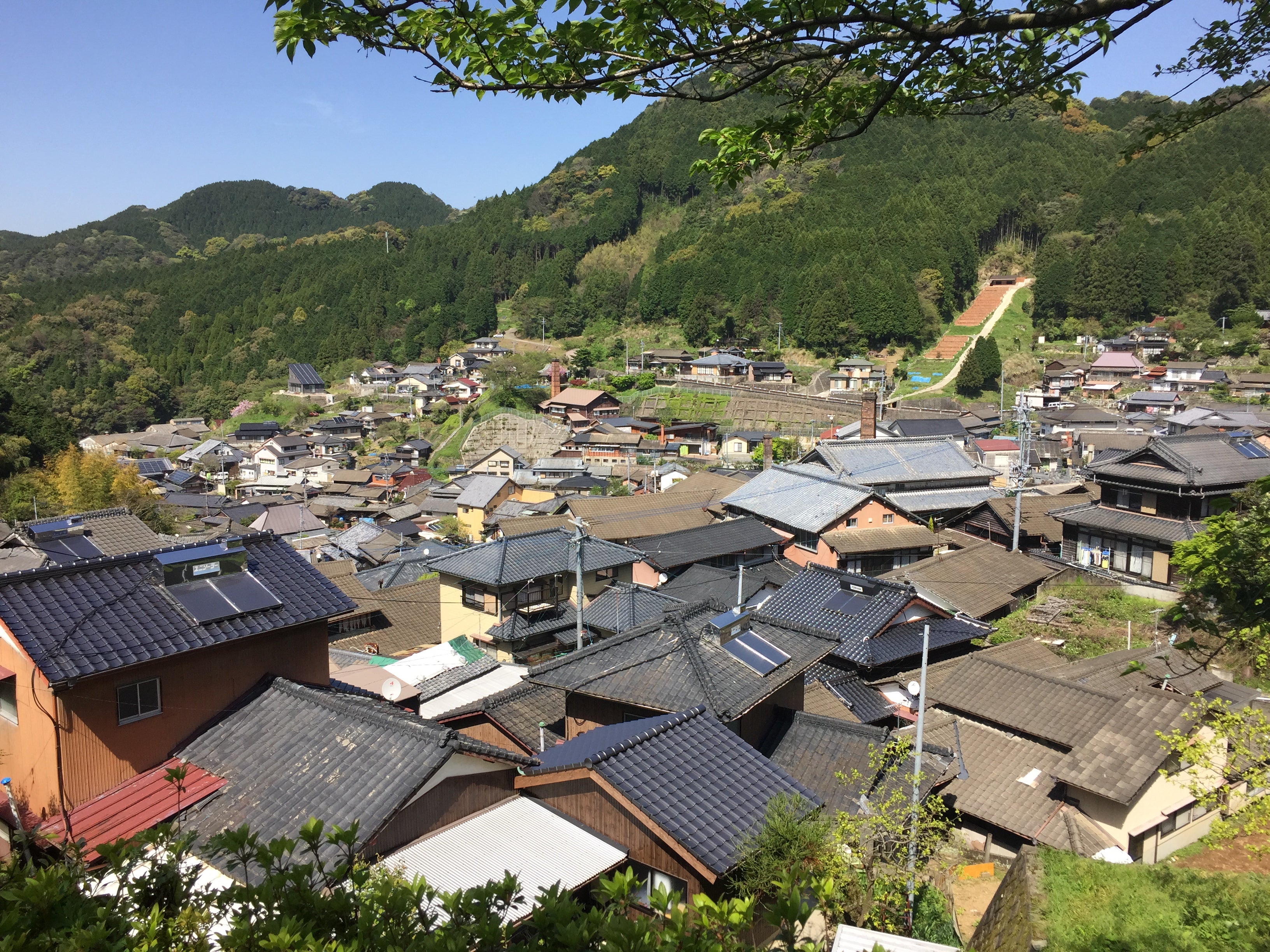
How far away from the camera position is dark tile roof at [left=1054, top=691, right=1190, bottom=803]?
386 inches

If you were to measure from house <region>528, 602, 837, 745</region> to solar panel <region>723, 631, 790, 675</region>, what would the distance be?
0.03 feet

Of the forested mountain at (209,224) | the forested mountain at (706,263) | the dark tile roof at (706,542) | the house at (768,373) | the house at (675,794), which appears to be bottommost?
the dark tile roof at (706,542)

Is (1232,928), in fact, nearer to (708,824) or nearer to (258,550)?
(708,824)

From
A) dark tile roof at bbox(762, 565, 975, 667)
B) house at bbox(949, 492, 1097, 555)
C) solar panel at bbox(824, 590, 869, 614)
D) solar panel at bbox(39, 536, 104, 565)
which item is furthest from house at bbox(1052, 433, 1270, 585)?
solar panel at bbox(39, 536, 104, 565)

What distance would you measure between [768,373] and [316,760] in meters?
48.2

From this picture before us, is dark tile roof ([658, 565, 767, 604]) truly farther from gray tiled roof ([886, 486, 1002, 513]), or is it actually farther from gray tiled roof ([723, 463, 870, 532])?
gray tiled roof ([886, 486, 1002, 513])

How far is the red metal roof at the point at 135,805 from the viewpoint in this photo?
622cm

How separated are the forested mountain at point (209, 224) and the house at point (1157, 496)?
130 meters

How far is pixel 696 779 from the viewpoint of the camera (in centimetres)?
670

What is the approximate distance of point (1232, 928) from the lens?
16.3 ft

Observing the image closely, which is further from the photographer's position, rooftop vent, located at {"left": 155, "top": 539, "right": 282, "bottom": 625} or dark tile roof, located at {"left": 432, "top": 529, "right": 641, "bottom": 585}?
dark tile roof, located at {"left": 432, "top": 529, "right": 641, "bottom": 585}

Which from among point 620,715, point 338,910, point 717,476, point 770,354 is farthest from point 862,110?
point 770,354

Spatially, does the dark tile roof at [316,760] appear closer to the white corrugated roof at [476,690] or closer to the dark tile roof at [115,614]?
the dark tile roof at [115,614]

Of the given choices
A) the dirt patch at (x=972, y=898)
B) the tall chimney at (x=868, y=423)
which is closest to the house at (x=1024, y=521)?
the tall chimney at (x=868, y=423)
